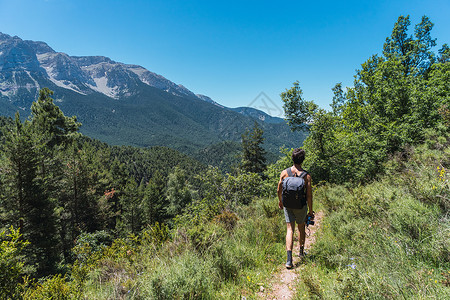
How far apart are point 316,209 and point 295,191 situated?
12.8ft

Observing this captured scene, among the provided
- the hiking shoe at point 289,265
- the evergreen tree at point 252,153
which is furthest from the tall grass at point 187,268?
the evergreen tree at point 252,153

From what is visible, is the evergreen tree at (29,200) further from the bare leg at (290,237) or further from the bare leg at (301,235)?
the bare leg at (301,235)

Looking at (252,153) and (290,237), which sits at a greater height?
(252,153)

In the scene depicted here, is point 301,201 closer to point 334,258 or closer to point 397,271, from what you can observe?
point 334,258

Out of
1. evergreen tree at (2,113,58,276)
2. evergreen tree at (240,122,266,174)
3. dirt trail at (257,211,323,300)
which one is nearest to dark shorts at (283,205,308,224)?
dirt trail at (257,211,323,300)

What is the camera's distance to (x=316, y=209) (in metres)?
6.52

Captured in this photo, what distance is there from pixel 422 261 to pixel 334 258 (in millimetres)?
999

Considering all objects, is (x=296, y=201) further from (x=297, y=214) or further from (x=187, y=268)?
(x=187, y=268)

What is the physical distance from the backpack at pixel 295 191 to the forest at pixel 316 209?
941 mm

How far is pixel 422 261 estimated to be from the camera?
6.87 feet

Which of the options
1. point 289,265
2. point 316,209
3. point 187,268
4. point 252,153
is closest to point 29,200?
point 187,268

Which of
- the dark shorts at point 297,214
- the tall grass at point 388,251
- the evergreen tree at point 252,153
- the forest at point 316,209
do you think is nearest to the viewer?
the tall grass at point 388,251

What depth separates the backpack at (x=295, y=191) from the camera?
11.1 feet

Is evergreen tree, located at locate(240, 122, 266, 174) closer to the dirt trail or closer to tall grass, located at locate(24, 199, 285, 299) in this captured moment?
tall grass, located at locate(24, 199, 285, 299)
